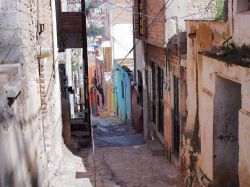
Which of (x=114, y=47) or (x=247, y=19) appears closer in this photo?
(x=247, y=19)

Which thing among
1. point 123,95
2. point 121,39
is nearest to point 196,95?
point 123,95

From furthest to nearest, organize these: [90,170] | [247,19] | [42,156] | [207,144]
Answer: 1. [90,170]
2. [42,156]
3. [207,144]
4. [247,19]

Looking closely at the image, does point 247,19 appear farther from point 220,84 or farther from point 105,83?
point 105,83

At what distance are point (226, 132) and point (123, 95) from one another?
698 inches

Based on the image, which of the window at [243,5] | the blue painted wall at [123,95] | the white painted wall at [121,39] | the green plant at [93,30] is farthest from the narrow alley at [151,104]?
the green plant at [93,30]

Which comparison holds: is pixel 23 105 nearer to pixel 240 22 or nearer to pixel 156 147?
pixel 240 22

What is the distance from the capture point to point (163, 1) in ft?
36.0

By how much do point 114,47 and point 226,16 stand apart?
21.4 meters

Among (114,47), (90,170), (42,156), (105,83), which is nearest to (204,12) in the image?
(90,170)

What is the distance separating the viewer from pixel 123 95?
24.1 meters

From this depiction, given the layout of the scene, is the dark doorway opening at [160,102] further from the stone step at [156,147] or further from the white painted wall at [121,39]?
the white painted wall at [121,39]

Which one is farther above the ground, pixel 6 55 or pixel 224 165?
pixel 6 55

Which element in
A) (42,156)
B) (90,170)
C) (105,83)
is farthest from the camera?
(105,83)

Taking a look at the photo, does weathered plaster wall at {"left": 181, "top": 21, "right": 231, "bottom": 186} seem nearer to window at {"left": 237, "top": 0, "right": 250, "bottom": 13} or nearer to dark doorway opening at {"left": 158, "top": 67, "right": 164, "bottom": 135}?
window at {"left": 237, "top": 0, "right": 250, "bottom": 13}
